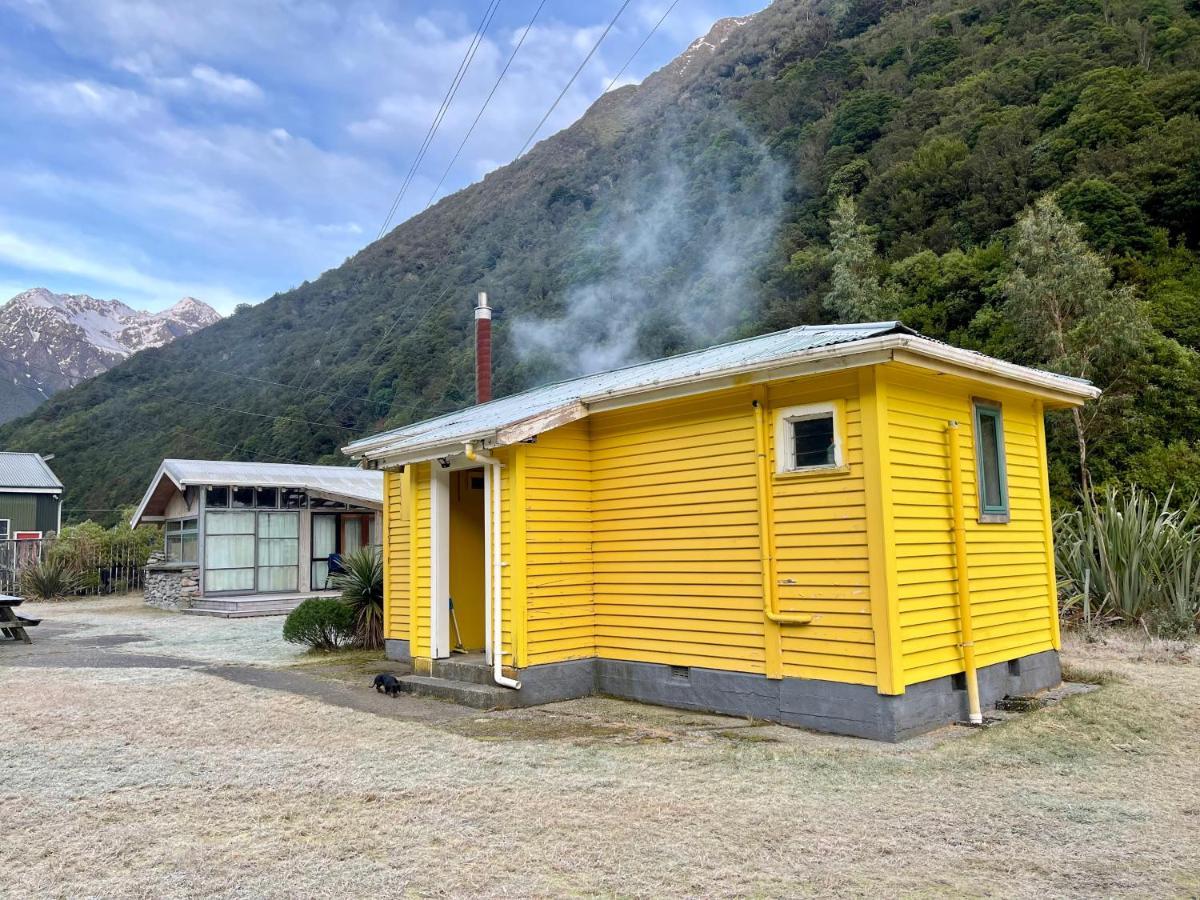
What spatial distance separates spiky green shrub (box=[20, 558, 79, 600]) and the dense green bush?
15220 millimetres

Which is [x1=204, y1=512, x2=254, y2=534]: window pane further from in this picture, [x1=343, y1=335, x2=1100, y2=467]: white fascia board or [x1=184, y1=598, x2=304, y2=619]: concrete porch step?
[x1=343, y1=335, x2=1100, y2=467]: white fascia board

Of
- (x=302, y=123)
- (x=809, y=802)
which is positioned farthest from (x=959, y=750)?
(x=302, y=123)

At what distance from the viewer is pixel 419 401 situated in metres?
47.1

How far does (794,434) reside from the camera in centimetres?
691

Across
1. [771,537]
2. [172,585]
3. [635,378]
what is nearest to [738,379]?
[771,537]

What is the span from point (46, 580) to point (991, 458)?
24.1 meters

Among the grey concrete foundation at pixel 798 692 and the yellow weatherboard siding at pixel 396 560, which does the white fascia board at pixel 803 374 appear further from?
the grey concrete foundation at pixel 798 692

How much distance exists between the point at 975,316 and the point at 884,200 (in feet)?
38.1

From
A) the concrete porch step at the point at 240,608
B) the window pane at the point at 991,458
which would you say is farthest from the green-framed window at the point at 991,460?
the concrete porch step at the point at 240,608

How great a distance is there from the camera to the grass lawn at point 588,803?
3.80 meters

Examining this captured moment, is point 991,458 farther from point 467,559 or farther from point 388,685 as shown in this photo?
point 388,685

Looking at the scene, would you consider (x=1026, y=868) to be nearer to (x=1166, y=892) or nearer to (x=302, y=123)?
(x=1166, y=892)

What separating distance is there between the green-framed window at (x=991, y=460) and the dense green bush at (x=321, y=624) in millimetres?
8220

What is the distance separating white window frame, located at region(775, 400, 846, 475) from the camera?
6535 mm
